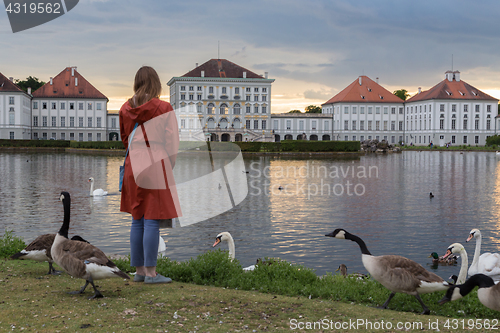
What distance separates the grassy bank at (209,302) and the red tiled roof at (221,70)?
338 feet

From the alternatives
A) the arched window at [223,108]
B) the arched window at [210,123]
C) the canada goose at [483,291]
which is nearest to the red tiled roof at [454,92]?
the arched window at [223,108]

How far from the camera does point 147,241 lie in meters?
5.72

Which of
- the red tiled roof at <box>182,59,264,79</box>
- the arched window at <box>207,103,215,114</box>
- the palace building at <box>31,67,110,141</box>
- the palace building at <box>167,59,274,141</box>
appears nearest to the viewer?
the palace building at <box>31,67,110,141</box>

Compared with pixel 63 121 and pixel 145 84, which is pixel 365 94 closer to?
pixel 63 121

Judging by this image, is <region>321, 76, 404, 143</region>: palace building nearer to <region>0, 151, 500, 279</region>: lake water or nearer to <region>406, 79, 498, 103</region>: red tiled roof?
<region>406, 79, 498, 103</region>: red tiled roof

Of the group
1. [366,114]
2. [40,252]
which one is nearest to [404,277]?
[40,252]

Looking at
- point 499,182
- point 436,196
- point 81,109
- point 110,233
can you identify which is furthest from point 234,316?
point 81,109

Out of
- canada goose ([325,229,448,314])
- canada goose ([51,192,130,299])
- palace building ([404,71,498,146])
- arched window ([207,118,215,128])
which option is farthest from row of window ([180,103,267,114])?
canada goose ([325,229,448,314])

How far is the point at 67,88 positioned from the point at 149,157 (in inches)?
3897

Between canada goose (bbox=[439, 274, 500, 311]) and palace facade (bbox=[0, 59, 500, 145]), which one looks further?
palace facade (bbox=[0, 59, 500, 145])

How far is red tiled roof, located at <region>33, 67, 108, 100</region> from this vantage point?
313ft

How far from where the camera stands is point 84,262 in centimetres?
528

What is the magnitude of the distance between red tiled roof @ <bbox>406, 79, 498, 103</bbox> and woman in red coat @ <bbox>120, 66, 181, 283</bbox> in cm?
10662

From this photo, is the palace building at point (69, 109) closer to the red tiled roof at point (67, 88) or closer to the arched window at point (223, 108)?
the red tiled roof at point (67, 88)
